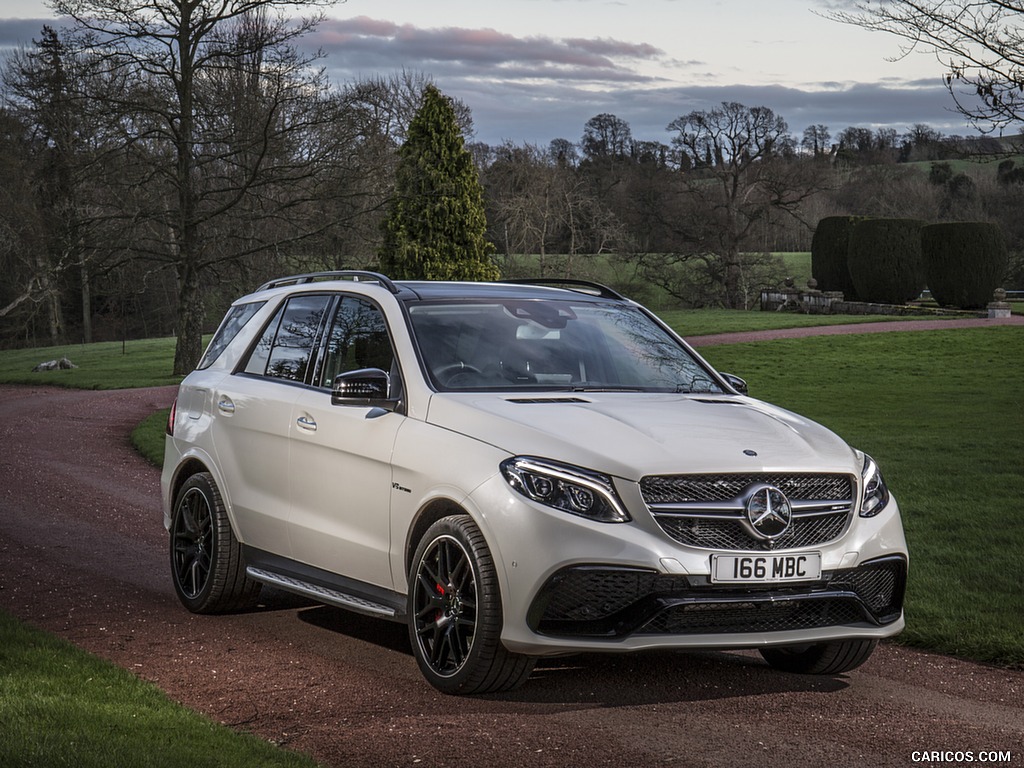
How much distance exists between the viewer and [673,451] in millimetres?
5516

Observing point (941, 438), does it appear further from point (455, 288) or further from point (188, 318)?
point (188, 318)

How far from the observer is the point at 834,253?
54312 millimetres

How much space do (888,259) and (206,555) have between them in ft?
148

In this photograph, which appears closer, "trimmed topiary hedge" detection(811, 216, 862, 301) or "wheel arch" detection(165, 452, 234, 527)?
"wheel arch" detection(165, 452, 234, 527)

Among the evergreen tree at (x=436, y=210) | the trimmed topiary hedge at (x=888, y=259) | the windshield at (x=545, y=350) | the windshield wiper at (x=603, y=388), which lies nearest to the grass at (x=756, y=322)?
the trimmed topiary hedge at (x=888, y=259)

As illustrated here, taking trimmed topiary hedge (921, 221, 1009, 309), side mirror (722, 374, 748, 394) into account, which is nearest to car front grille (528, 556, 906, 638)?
side mirror (722, 374, 748, 394)

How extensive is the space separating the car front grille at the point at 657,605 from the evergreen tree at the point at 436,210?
32.9 m

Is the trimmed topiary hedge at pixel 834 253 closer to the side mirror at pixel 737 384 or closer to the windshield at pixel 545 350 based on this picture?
the side mirror at pixel 737 384

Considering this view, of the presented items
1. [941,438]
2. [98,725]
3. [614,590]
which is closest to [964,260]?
[941,438]

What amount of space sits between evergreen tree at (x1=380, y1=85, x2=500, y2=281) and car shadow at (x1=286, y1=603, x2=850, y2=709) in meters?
31.7

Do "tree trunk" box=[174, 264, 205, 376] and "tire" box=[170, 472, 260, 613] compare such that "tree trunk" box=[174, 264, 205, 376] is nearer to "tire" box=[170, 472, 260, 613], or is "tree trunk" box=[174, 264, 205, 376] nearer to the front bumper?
"tire" box=[170, 472, 260, 613]

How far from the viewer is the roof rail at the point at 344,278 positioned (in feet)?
23.5

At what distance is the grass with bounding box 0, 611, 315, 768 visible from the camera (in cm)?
466

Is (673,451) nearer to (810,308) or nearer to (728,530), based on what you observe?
(728,530)
